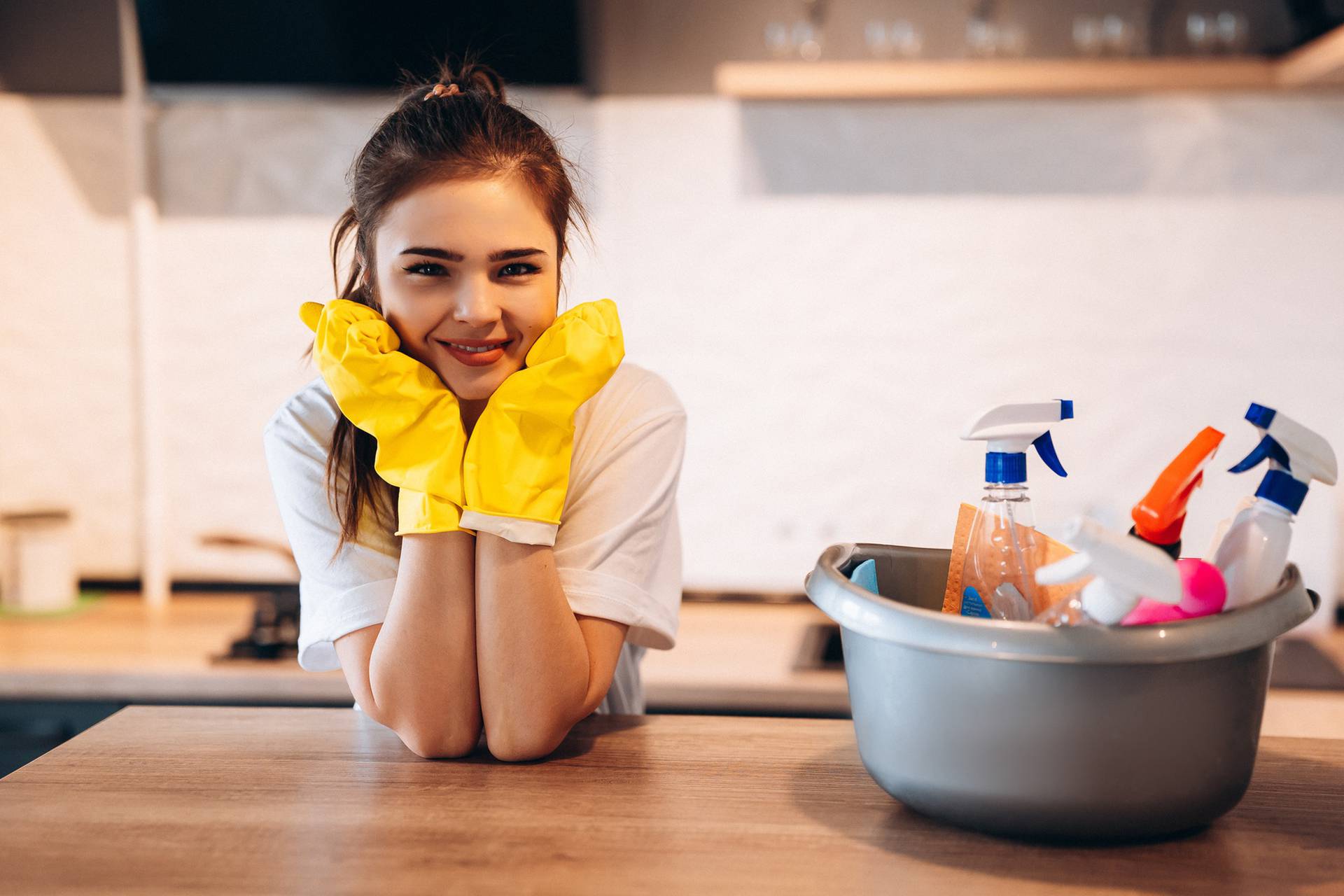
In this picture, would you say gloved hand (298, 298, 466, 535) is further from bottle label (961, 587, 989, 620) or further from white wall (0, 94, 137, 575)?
white wall (0, 94, 137, 575)

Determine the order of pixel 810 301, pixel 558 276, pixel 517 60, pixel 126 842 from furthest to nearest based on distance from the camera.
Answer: pixel 810 301
pixel 517 60
pixel 558 276
pixel 126 842

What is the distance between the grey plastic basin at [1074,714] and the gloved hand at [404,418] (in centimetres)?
37

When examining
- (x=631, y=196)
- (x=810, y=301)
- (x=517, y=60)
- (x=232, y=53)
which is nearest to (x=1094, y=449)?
(x=810, y=301)

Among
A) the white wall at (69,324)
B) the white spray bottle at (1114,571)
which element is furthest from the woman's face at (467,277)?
the white wall at (69,324)

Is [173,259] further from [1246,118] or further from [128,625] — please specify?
[1246,118]

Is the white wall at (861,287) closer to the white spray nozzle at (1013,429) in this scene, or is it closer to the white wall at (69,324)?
the white wall at (69,324)

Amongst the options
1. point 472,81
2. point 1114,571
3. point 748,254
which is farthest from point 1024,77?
point 1114,571

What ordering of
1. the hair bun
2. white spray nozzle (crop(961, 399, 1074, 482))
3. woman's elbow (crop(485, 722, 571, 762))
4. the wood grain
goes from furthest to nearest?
the wood grain → the hair bun → woman's elbow (crop(485, 722, 571, 762)) → white spray nozzle (crop(961, 399, 1074, 482))

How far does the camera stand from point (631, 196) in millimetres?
2168

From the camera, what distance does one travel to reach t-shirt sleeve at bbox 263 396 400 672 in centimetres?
101

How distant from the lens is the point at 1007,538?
0.80 meters

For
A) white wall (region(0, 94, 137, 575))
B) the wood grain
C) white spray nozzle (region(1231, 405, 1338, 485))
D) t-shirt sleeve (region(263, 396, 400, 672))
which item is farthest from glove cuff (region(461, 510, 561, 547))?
white wall (region(0, 94, 137, 575))

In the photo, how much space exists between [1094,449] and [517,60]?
1.24m

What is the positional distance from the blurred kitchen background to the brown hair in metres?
0.92
